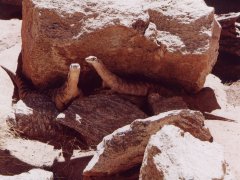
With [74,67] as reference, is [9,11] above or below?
below

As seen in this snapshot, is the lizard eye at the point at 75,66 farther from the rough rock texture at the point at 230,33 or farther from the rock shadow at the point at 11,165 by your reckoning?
the rough rock texture at the point at 230,33

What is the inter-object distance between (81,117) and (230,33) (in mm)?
3354

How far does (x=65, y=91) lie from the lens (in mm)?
5547

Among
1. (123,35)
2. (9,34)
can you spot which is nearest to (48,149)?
(123,35)

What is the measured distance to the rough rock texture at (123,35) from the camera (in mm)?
5547

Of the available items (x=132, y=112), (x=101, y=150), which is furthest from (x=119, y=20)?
(x=101, y=150)

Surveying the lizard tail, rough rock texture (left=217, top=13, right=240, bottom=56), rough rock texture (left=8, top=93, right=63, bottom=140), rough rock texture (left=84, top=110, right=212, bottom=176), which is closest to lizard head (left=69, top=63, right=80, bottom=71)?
rough rock texture (left=8, top=93, right=63, bottom=140)

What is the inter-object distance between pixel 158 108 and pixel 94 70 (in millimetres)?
972

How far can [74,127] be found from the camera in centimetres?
531

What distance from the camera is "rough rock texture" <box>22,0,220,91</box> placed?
5.55 metres

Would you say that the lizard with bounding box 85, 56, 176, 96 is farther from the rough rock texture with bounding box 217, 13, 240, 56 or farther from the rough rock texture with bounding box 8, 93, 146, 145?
the rough rock texture with bounding box 217, 13, 240, 56

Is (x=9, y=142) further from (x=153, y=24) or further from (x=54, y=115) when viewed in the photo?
(x=153, y=24)

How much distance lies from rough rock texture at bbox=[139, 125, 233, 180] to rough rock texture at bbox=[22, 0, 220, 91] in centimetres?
A: 187

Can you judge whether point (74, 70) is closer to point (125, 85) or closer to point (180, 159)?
point (125, 85)
